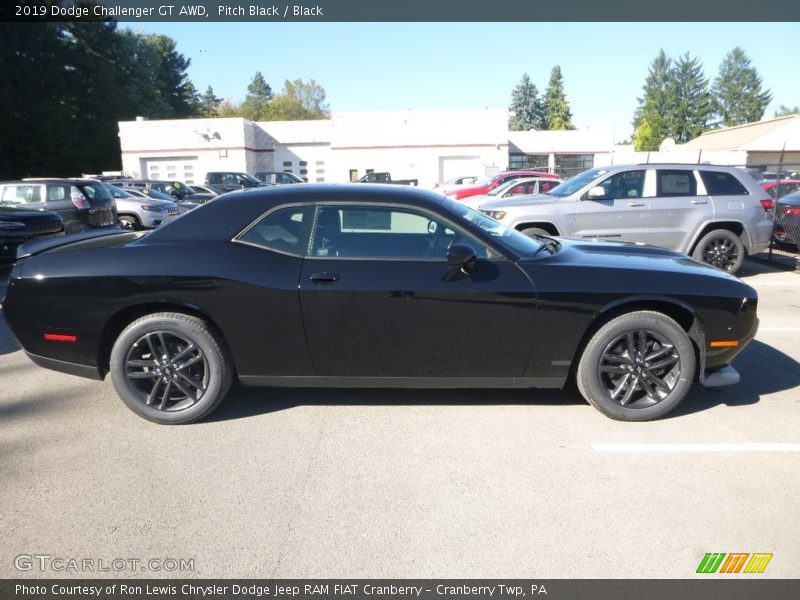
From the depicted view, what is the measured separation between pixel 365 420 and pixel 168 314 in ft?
4.97

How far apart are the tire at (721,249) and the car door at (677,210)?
0.22 m

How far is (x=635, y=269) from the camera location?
3.85m

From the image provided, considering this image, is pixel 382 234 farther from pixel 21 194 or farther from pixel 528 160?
pixel 528 160

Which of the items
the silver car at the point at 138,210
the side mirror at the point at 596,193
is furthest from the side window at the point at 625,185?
the silver car at the point at 138,210

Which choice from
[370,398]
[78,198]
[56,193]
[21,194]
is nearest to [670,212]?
[370,398]

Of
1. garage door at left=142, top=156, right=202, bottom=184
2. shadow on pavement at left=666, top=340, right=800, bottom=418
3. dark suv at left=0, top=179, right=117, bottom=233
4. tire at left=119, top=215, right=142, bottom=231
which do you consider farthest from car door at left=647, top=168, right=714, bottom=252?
garage door at left=142, top=156, right=202, bottom=184

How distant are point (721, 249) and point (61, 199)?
12.4 meters

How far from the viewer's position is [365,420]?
3896 millimetres

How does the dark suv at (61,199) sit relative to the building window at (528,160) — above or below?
below

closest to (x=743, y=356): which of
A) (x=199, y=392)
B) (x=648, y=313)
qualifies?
(x=648, y=313)

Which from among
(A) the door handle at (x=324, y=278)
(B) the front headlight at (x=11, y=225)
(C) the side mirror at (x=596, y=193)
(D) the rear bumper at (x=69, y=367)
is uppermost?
(C) the side mirror at (x=596, y=193)

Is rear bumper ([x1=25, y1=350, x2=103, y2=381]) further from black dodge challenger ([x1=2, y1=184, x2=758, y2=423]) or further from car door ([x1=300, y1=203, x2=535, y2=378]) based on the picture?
car door ([x1=300, y1=203, x2=535, y2=378])

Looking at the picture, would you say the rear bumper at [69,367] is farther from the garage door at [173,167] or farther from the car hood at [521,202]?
the garage door at [173,167]

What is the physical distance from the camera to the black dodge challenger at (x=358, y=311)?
3670mm
